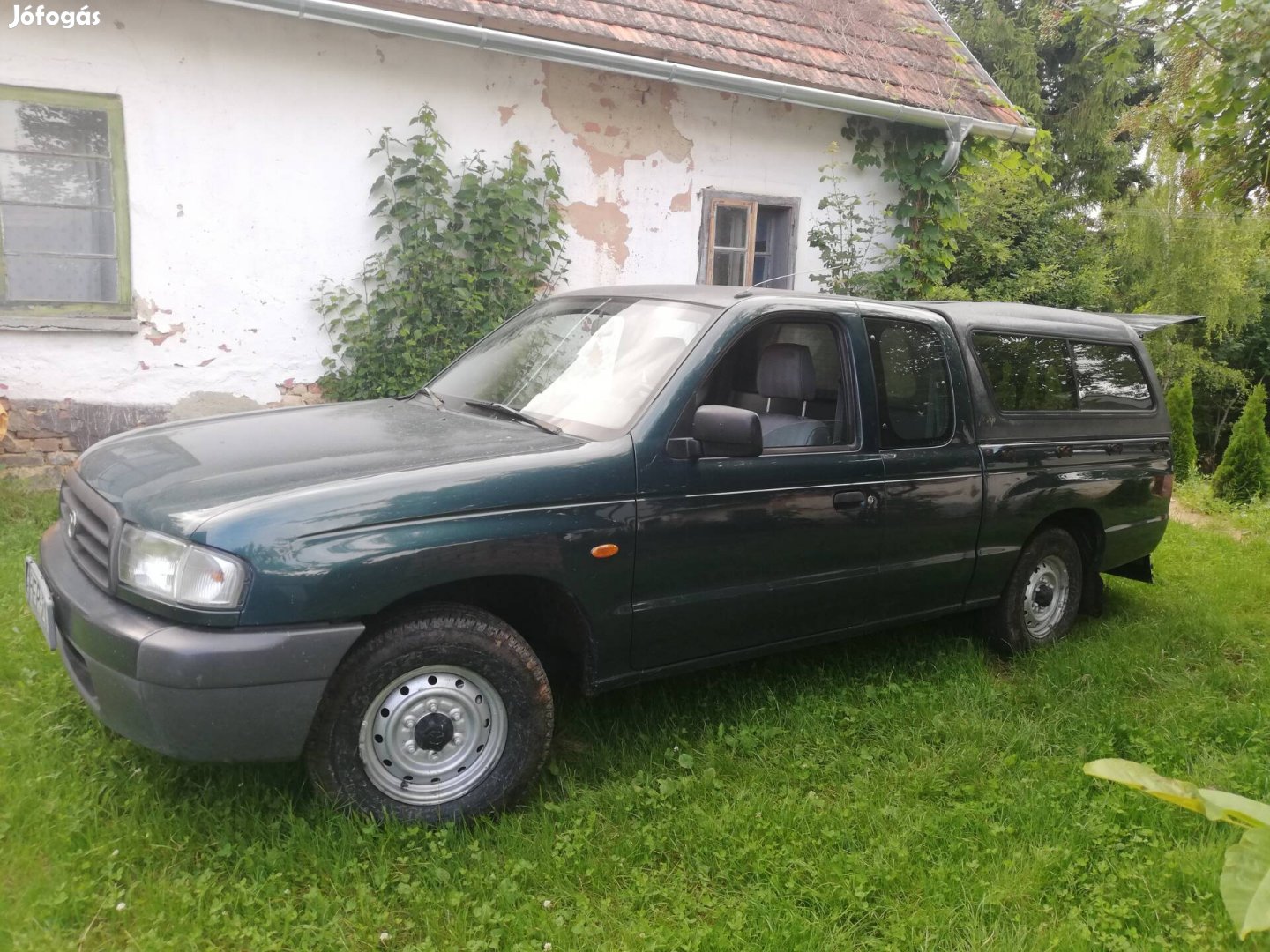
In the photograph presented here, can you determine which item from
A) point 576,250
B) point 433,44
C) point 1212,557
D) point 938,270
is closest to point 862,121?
point 938,270

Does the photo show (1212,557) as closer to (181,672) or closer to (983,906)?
(983,906)

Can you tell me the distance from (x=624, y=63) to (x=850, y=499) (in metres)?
4.92

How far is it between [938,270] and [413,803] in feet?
26.4

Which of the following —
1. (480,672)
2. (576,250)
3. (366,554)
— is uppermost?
(576,250)

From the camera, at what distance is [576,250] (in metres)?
8.05

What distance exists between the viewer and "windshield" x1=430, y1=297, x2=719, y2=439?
3.44 metres

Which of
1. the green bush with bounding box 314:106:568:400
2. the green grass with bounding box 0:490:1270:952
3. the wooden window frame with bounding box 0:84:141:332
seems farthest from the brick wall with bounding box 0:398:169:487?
the green grass with bounding box 0:490:1270:952

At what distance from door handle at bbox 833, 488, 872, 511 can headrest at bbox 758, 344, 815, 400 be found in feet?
1.38

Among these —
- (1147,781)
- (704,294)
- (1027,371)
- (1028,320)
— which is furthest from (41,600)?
(1028,320)

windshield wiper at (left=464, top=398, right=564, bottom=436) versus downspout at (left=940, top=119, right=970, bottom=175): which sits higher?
downspout at (left=940, top=119, right=970, bottom=175)

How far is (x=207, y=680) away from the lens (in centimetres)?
254

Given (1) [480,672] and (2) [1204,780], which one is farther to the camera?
(2) [1204,780]

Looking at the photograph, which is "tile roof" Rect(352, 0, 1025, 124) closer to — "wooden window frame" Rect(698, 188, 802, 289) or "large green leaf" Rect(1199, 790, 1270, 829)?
"wooden window frame" Rect(698, 188, 802, 289)

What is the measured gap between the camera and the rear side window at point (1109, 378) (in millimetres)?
4906
